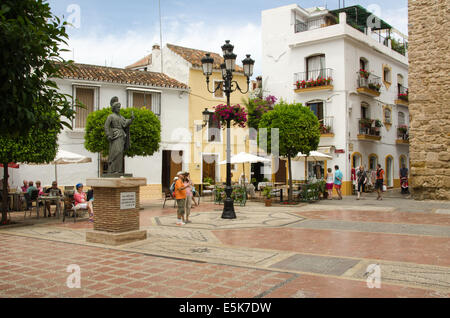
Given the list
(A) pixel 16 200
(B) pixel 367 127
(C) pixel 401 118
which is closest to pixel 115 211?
(A) pixel 16 200

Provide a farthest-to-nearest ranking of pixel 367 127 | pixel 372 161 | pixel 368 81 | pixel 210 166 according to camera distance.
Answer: pixel 210 166 < pixel 372 161 < pixel 368 81 < pixel 367 127

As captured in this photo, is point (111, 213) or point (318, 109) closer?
point (111, 213)

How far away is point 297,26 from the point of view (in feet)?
79.5

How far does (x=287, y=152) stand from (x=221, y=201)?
140 inches

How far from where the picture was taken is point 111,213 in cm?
760

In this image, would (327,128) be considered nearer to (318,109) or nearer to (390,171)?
(318,109)

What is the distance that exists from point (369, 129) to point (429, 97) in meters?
6.65

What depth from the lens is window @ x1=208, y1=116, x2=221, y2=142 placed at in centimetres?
2425

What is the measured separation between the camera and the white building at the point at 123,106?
62.3ft

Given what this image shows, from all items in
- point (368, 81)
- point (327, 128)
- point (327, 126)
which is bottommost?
point (327, 128)

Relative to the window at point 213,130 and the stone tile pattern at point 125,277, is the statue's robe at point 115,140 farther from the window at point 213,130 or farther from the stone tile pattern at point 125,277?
the window at point 213,130

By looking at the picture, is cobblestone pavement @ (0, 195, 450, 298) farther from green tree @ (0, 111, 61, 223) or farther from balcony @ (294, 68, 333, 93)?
balcony @ (294, 68, 333, 93)

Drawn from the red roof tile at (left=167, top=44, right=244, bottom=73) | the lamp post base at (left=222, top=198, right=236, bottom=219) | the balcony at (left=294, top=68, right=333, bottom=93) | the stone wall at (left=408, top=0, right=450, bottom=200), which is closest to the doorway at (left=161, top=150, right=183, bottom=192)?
the red roof tile at (left=167, top=44, right=244, bottom=73)
